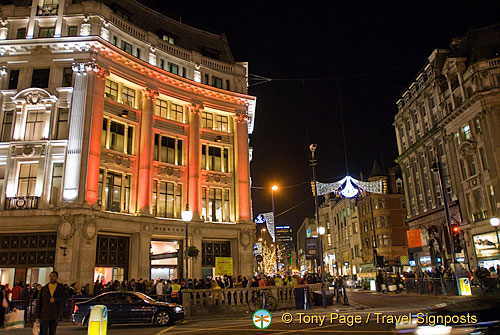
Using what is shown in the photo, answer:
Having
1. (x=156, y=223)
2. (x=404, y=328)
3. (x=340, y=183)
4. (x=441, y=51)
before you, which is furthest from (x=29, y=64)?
(x=441, y=51)

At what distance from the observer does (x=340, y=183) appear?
27.9 metres

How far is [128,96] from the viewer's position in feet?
107

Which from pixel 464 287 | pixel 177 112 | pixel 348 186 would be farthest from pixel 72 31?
pixel 464 287

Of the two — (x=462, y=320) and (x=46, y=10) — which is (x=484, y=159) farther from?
(x=46, y=10)

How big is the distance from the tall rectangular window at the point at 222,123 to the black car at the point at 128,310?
2319 centimetres

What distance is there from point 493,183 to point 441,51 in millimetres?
18990

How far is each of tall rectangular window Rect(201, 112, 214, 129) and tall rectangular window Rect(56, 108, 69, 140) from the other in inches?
475

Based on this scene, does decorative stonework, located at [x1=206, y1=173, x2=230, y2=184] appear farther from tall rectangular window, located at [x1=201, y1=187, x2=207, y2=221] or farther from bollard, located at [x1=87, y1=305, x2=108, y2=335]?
bollard, located at [x1=87, y1=305, x2=108, y2=335]

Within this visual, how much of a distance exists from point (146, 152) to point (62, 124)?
250 inches

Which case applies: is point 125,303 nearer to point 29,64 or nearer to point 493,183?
point 29,64

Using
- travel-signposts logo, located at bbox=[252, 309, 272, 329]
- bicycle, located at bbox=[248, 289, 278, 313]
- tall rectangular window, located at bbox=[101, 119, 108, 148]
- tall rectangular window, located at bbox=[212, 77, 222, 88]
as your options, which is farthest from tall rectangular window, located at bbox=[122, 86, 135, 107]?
travel-signposts logo, located at bbox=[252, 309, 272, 329]

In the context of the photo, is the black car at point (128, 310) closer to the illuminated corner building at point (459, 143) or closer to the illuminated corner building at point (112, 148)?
the illuminated corner building at point (112, 148)

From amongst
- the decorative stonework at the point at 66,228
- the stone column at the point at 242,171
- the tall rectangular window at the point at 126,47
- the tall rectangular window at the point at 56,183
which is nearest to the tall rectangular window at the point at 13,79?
the tall rectangular window at the point at 56,183

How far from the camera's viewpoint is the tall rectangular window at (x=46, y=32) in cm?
3031
